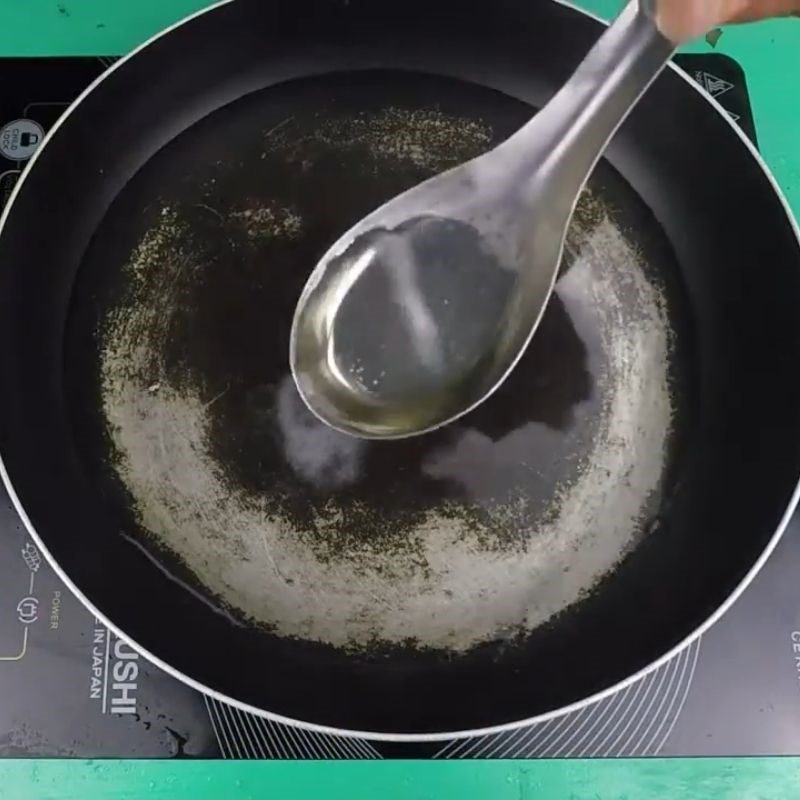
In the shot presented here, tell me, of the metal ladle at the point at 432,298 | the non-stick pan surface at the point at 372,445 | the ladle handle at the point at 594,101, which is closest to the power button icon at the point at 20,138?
the non-stick pan surface at the point at 372,445

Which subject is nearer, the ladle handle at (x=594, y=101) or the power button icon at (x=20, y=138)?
the ladle handle at (x=594, y=101)

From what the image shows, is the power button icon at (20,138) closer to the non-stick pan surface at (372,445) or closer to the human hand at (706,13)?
the non-stick pan surface at (372,445)

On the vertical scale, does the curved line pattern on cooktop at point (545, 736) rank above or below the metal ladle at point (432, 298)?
below

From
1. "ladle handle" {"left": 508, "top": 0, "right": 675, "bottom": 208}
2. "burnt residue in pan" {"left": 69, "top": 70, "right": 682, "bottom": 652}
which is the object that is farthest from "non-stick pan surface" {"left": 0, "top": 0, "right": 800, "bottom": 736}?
"ladle handle" {"left": 508, "top": 0, "right": 675, "bottom": 208}

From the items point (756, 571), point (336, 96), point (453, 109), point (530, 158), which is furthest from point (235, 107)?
point (756, 571)

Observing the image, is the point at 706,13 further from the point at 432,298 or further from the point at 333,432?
the point at 333,432

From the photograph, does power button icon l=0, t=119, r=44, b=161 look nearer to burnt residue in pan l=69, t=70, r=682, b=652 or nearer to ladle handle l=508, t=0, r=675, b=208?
burnt residue in pan l=69, t=70, r=682, b=652
